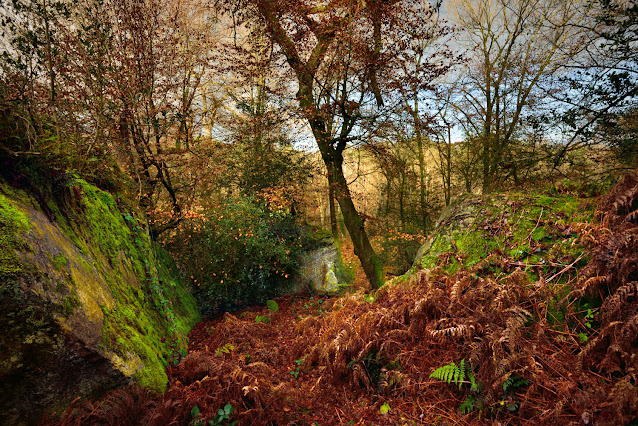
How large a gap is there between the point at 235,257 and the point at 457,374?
658cm

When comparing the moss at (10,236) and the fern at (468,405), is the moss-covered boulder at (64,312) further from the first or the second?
the fern at (468,405)

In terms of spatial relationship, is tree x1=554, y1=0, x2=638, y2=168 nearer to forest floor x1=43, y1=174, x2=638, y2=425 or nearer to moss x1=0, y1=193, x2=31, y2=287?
forest floor x1=43, y1=174, x2=638, y2=425

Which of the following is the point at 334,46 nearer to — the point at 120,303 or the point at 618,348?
the point at 120,303

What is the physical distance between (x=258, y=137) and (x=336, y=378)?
8.01m

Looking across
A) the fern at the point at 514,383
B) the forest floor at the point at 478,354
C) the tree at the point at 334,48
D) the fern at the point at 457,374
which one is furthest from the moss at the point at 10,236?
the tree at the point at 334,48

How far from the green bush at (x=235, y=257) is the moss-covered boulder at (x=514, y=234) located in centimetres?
472

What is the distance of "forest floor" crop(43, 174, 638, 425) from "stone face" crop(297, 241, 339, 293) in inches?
209

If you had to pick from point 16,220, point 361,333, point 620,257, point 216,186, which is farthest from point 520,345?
point 216,186

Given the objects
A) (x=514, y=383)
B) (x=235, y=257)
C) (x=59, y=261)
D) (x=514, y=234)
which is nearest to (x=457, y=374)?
(x=514, y=383)

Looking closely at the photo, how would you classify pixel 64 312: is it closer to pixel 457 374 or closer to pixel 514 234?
pixel 457 374

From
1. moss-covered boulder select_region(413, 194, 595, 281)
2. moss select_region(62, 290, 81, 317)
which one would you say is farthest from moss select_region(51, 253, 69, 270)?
moss-covered boulder select_region(413, 194, 595, 281)

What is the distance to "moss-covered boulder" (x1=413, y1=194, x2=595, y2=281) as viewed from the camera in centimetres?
357

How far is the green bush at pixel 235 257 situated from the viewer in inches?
311

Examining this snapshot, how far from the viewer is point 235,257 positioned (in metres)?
8.23
